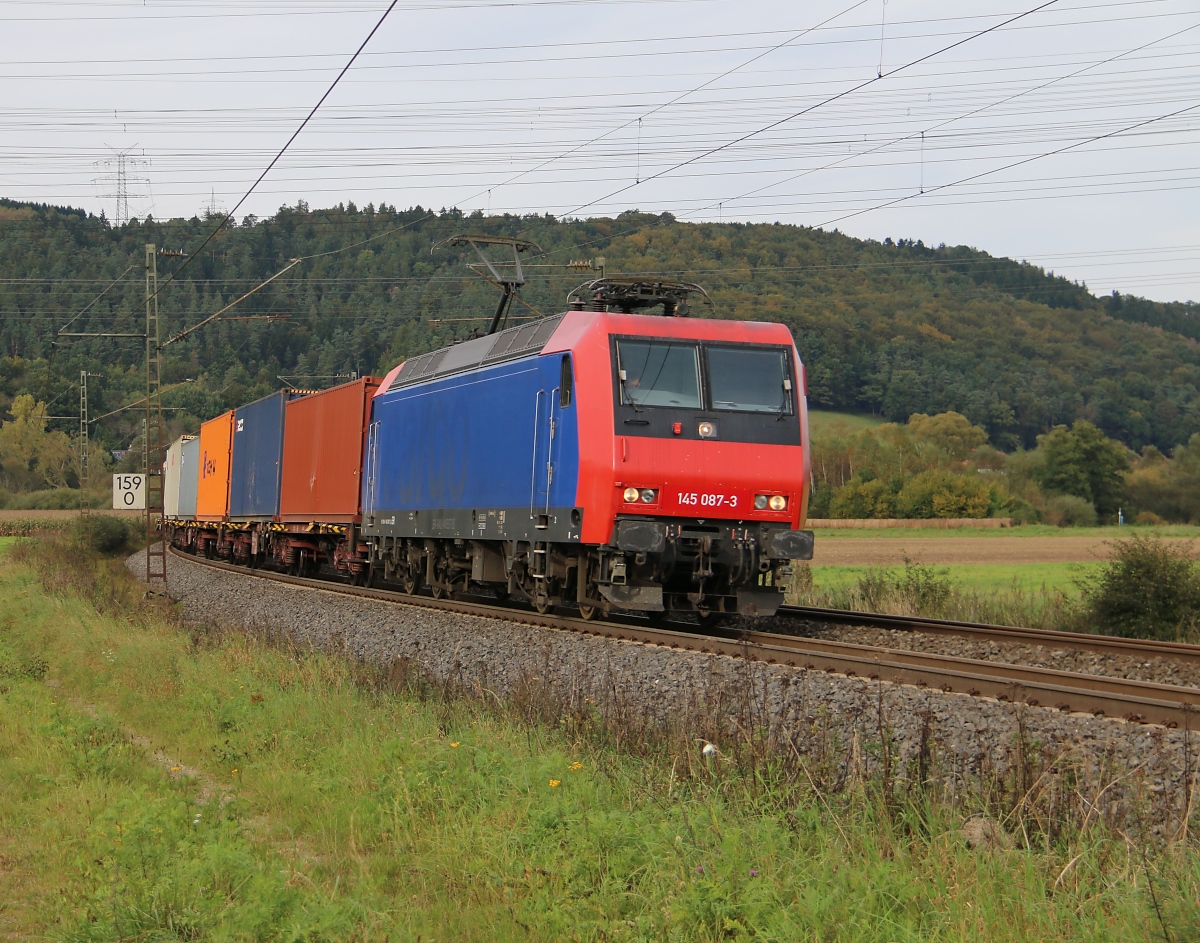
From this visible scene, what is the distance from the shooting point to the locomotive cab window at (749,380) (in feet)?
46.6

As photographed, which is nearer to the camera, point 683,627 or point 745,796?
point 745,796

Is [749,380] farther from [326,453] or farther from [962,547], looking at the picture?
[962,547]

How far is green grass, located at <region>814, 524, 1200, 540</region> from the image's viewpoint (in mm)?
63406

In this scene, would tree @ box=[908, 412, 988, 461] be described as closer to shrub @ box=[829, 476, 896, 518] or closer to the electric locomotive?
shrub @ box=[829, 476, 896, 518]

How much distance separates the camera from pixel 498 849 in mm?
5879

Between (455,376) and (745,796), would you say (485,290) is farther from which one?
(745,796)

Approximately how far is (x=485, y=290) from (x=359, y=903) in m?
56.0

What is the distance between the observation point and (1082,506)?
255ft

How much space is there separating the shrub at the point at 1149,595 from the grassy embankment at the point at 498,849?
10.4m

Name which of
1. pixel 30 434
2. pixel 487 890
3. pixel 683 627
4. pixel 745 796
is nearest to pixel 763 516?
pixel 683 627

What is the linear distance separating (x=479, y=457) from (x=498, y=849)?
11370 mm

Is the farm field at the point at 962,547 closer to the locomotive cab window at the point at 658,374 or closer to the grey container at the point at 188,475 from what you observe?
the locomotive cab window at the point at 658,374

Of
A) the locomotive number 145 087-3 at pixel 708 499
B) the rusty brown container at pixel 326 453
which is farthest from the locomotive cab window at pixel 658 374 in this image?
the rusty brown container at pixel 326 453

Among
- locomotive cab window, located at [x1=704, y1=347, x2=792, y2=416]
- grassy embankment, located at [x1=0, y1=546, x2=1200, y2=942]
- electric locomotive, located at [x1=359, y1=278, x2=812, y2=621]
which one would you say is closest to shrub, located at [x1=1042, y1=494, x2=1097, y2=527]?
electric locomotive, located at [x1=359, y1=278, x2=812, y2=621]
